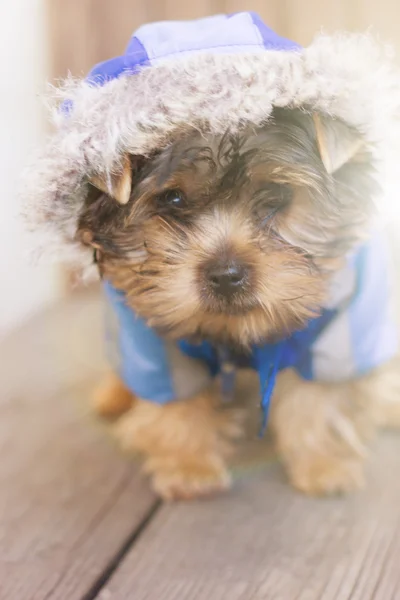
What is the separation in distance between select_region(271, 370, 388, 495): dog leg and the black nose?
12.9 inches

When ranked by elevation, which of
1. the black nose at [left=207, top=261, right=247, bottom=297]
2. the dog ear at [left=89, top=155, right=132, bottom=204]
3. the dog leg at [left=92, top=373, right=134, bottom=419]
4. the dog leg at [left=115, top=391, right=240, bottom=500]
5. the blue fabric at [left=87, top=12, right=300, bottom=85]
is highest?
the blue fabric at [left=87, top=12, right=300, bottom=85]

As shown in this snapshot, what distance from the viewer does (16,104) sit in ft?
5.66

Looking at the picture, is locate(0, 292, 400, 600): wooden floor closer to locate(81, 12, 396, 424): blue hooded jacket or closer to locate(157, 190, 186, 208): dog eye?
locate(81, 12, 396, 424): blue hooded jacket

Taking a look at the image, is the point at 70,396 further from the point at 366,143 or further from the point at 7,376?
the point at 366,143

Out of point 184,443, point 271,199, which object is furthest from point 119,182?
point 184,443

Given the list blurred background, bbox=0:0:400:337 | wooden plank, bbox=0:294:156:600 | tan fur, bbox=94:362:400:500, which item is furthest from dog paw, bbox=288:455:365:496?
blurred background, bbox=0:0:400:337

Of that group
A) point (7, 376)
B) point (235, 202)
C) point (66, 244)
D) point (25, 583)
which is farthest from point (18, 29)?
point (25, 583)

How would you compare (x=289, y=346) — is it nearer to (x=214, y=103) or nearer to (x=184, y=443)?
(x=184, y=443)

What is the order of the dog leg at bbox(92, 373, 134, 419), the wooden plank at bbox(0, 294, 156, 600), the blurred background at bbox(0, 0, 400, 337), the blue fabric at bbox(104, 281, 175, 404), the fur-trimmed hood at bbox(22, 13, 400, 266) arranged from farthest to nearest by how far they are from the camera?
the blurred background at bbox(0, 0, 400, 337), the dog leg at bbox(92, 373, 134, 419), the blue fabric at bbox(104, 281, 175, 404), the wooden plank at bbox(0, 294, 156, 600), the fur-trimmed hood at bbox(22, 13, 400, 266)

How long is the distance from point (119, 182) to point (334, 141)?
26 cm

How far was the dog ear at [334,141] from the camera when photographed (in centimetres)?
79

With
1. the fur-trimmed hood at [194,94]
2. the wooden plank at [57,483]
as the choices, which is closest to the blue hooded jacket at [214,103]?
the fur-trimmed hood at [194,94]

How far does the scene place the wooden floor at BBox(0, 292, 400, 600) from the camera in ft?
2.75

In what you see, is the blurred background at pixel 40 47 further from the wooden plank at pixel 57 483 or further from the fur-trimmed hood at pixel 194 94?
the fur-trimmed hood at pixel 194 94
